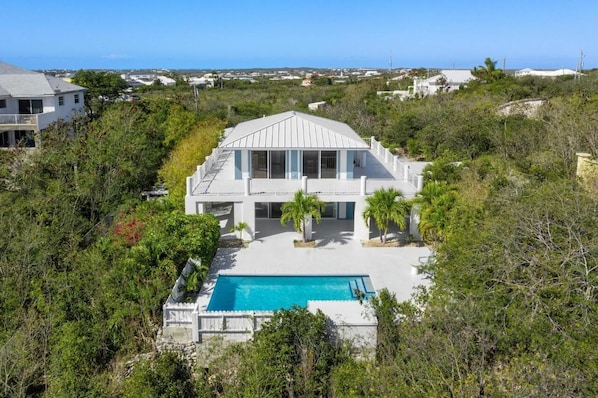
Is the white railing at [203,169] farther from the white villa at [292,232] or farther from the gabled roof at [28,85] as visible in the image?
the gabled roof at [28,85]

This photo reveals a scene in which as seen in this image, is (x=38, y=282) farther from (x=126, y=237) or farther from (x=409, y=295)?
(x=409, y=295)

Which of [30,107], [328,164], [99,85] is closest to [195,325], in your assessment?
[328,164]

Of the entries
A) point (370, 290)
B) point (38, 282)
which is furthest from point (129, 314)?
point (370, 290)

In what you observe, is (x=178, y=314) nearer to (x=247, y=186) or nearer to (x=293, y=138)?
(x=247, y=186)

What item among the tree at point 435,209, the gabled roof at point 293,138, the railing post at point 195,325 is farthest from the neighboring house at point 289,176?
the railing post at point 195,325

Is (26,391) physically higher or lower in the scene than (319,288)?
lower

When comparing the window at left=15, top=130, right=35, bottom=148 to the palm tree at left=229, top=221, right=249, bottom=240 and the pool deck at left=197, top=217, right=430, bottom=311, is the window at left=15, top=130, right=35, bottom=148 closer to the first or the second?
A: the pool deck at left=197, top=217, right=430, bottom=311
